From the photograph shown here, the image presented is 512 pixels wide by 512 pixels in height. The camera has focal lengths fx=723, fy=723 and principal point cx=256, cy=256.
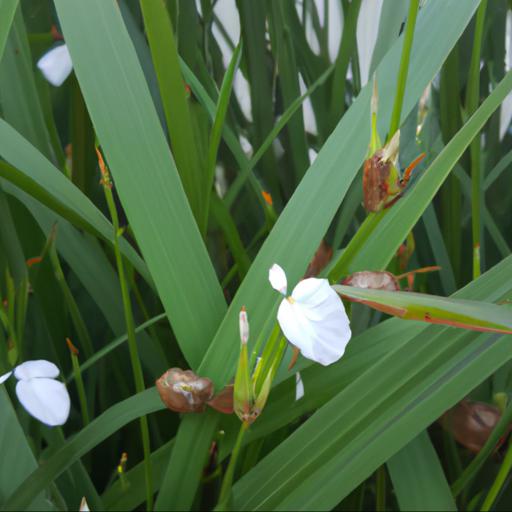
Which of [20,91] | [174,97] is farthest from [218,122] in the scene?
[20,91]

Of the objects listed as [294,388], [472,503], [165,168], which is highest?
[165,168]

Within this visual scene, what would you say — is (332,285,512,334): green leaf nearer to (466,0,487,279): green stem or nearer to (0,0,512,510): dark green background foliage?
(0,0,512,510): dark green background foliage

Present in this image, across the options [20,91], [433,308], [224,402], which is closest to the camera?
[433,308]

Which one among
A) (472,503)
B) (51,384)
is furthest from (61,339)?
(472,503)

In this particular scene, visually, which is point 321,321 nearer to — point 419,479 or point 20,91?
point 419,479

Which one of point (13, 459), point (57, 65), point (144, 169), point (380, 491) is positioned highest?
point (57, 65)

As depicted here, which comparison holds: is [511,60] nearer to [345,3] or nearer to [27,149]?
[345,3]

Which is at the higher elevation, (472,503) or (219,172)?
(219,172)
